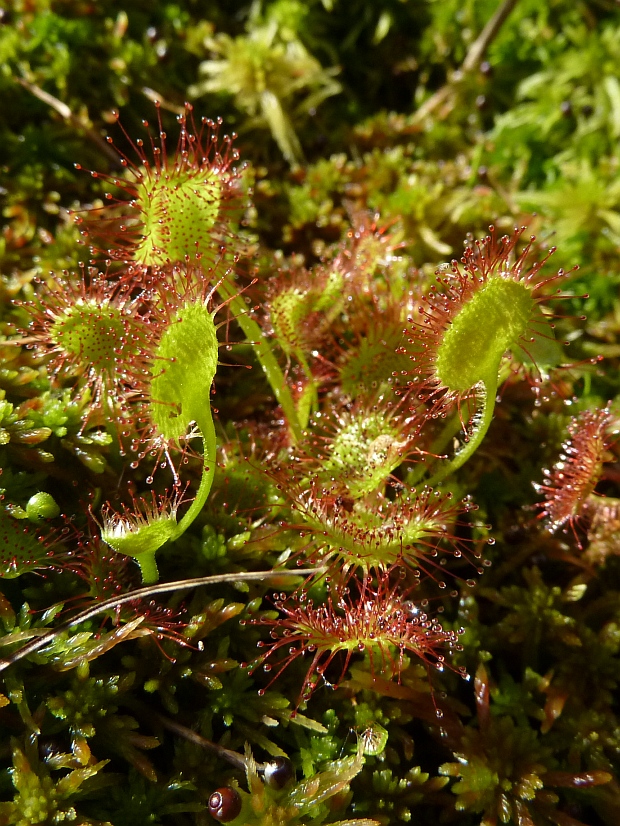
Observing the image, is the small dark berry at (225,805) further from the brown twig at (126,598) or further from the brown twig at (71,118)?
the brown twig at (71,118)

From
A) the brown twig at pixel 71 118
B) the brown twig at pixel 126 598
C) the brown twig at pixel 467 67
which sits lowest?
the brown twig at pixel 126 598

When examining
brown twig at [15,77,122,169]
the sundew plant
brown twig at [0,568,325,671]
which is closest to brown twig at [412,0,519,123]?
the sundew plant

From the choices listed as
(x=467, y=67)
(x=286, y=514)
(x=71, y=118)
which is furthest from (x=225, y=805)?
(x=467, y=67)

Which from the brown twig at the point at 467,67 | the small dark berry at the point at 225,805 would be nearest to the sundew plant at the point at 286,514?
the small dark berry at the point at 225,805

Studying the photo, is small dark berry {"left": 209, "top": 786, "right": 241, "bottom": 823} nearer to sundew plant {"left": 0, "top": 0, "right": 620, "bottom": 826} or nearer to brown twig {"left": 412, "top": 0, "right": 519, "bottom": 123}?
sundew plant {"left": 0, "top": 0, "right": 620, "bottom": 826}

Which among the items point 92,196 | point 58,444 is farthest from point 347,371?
point 92,196

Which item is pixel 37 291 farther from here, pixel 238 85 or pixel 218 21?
pixel 218 21
